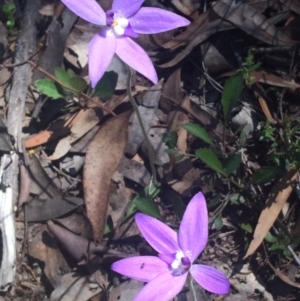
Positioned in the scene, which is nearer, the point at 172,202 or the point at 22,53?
the point at 172,202

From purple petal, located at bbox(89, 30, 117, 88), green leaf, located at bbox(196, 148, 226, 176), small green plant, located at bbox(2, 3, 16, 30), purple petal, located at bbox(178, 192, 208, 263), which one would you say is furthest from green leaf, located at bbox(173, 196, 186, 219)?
small green plant, located at bbox(2, 3, 16, 30)

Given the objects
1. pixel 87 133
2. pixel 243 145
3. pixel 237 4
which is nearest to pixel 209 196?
pixel 243 145

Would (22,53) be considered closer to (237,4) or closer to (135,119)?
(135,119)

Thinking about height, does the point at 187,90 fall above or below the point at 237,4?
below

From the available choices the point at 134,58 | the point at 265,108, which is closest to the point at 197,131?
the point at 265,108

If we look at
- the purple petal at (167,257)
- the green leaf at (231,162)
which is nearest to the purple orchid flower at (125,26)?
the purple petal at (167,257)

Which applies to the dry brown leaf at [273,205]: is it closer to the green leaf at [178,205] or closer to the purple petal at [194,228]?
the green leaf at [178,205]
